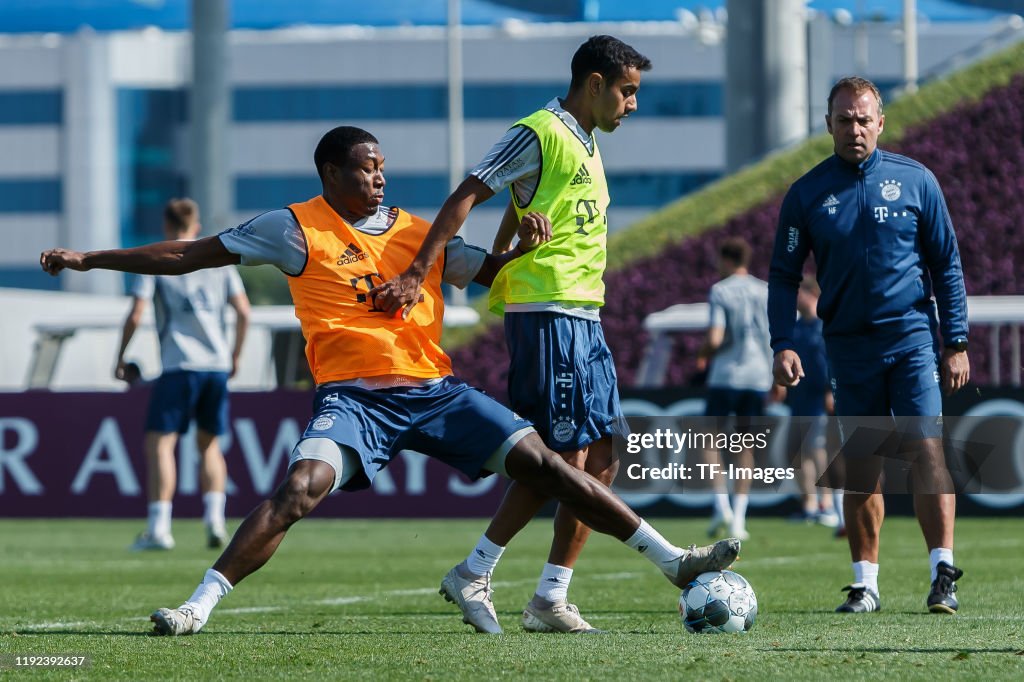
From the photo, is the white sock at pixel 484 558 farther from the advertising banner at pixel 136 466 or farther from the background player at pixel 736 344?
the advertising banner at pixel 136 466

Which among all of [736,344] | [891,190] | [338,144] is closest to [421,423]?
[338,144]

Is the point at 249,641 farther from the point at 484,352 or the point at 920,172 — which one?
the point at 484,352

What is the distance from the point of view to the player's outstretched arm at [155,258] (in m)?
6.80

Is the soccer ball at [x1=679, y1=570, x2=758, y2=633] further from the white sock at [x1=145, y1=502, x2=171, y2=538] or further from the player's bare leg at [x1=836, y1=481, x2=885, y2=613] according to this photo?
the white sock at [x1=145, y1=502, x2=171, y2=538]

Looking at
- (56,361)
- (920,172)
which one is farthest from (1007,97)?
(920,172)

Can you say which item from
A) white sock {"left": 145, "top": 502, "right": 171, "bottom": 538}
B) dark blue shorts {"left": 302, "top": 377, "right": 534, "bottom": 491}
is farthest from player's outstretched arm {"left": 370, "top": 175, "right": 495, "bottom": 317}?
white sock {"left": 145, "top": 502, "right": 171, "bottom": 538}

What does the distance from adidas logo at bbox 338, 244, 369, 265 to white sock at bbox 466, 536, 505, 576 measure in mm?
1164

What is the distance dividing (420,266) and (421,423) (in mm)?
570

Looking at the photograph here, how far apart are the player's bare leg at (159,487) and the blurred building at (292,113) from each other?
5093cm

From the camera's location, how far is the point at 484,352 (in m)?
25.4

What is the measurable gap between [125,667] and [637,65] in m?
2.98

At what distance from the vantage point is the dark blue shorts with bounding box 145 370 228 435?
41.2 feet

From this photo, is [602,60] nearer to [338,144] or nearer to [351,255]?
[338,144]

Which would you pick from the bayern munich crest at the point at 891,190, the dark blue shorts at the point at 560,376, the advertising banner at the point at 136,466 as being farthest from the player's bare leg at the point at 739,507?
the dark blue shorts at the point at 560,376
